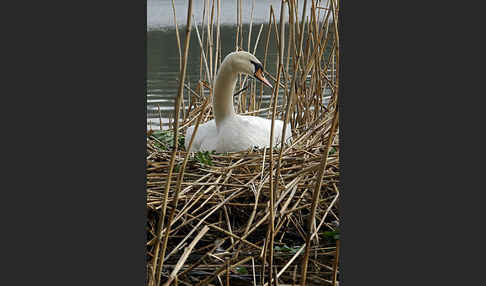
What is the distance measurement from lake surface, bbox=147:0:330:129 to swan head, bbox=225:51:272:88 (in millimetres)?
37

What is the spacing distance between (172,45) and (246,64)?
0.47 metres

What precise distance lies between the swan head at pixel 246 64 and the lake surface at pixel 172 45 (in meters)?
0.04

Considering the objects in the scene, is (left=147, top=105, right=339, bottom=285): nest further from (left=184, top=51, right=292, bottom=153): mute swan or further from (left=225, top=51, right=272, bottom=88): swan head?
(left=225, top=51, right=272, bottom=88): swan head

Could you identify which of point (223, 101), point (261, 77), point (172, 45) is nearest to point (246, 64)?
point (261, 77)

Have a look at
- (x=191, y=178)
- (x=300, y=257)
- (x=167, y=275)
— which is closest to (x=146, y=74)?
(x=191, y=178)

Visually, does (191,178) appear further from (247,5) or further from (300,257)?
(247,5)

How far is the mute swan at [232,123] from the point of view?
3.20 m

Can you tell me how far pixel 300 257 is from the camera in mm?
2572

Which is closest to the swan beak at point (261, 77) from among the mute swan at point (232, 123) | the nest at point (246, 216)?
the mute swan at point (232, 123)

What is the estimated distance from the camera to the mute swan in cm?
320

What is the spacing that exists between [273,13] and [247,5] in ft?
0.75

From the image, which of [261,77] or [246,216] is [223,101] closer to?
[261,77]

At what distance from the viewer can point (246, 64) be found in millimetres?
3225

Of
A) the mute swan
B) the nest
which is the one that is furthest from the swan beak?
the nest
